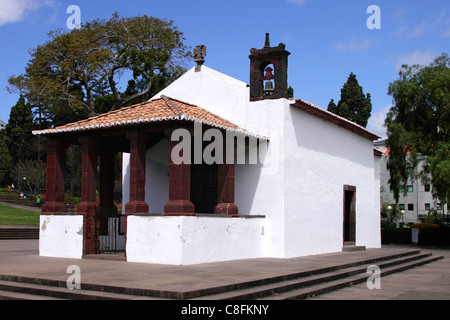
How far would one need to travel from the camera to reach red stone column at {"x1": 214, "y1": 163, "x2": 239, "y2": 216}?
494 inches

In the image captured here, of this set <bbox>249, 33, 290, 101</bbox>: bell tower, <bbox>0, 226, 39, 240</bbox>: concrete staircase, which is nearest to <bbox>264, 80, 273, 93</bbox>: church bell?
<bbox>249, 33, 290, 101</bbox>: bell tower

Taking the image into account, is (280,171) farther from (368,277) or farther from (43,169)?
(43,169)

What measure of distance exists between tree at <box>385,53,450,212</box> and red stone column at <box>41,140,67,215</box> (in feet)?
46.7

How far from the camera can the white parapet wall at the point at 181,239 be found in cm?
1052

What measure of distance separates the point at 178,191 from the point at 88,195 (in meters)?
2.81

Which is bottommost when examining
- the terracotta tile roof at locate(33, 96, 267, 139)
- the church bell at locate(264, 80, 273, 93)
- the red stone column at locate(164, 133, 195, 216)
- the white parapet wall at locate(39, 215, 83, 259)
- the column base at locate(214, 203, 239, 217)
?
the white parapet wall at locate(39, 215, 83, 259)

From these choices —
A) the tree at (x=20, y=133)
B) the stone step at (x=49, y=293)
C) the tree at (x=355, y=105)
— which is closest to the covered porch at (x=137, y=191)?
the stone step at (x=49, y=293)

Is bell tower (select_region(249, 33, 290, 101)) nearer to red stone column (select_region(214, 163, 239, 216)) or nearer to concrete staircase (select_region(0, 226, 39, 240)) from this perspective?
red stone column (select_region(214, 163, 239, 216))

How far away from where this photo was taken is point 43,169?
50.2m

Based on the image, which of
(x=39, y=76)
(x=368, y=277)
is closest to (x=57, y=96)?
(x=39, y=76)

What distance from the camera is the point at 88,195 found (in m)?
12.3

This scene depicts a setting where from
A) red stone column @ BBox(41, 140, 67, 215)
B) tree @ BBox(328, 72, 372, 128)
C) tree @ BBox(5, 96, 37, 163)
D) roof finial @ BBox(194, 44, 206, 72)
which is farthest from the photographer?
tree @ BBox(5, 96, 37, 163)

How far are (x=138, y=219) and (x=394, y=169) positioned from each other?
14.5 m

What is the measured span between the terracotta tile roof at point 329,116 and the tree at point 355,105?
20029 millimetres
